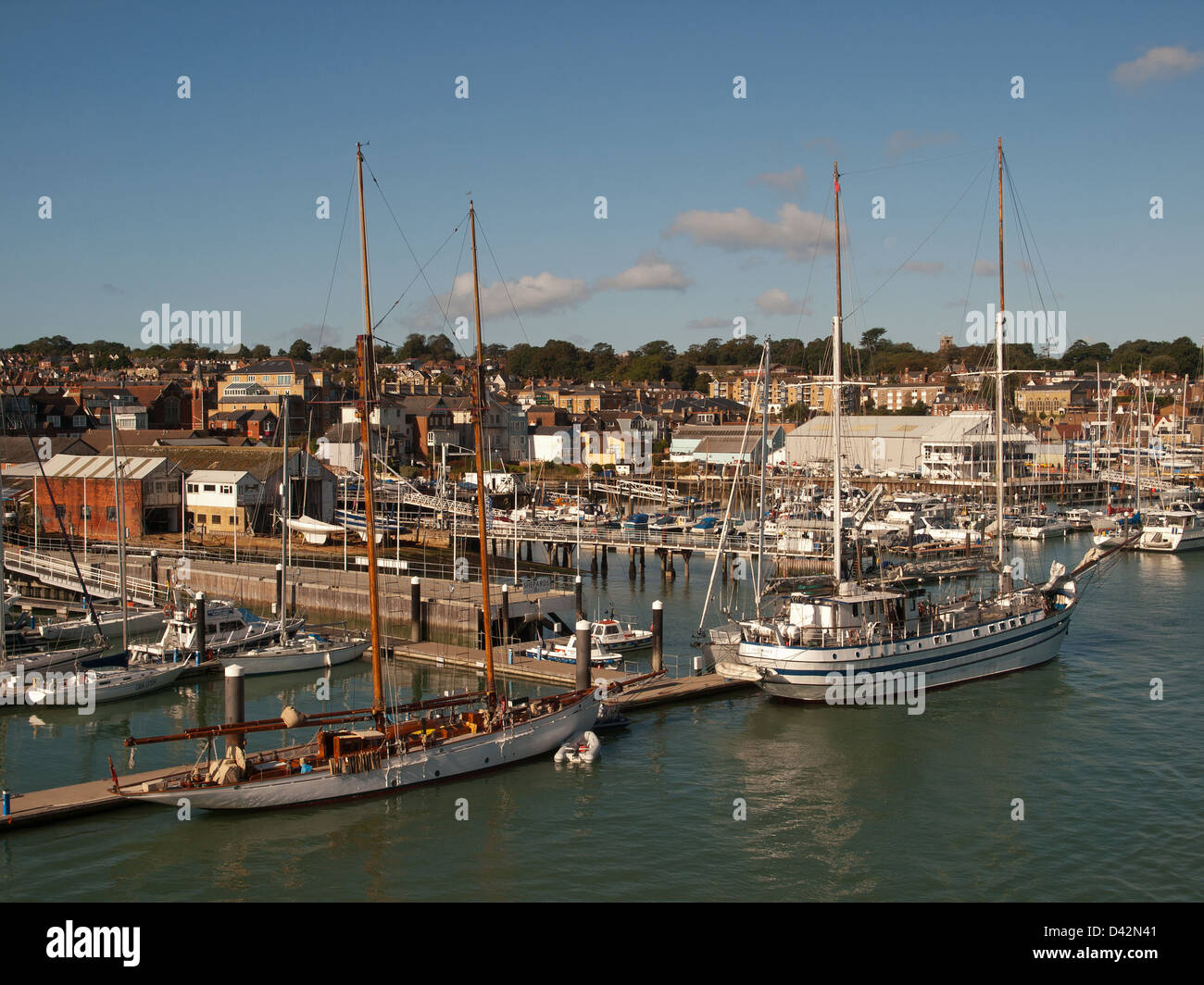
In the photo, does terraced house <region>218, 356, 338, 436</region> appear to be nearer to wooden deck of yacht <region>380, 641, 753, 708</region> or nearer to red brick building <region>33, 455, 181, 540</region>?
red brick building <region>33, 455, 181, 540</region>

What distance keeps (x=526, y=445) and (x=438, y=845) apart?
93.4m

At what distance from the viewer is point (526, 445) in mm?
113812

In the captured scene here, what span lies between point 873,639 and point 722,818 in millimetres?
11176

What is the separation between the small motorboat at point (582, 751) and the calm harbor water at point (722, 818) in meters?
0.37

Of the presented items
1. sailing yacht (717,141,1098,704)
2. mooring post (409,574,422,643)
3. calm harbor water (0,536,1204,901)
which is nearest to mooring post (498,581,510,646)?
mooring post (409,574,422,643)

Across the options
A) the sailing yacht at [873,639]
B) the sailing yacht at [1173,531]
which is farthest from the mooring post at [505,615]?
the sailing yacht at [1173,531]

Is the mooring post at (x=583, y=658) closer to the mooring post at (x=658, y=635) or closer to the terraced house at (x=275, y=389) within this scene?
the mooring post at (x=658, y=635)

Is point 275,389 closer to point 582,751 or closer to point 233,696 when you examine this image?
point 233,696

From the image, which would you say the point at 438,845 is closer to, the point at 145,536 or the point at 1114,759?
the point at 1114,759

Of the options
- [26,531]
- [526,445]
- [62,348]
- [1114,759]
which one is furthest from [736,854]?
[62,348]

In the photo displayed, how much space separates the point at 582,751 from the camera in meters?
25.8

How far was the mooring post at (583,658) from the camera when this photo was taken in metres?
28.2

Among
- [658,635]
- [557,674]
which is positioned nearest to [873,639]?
[658,635]

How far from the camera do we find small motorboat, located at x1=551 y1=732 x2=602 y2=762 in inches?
1011
